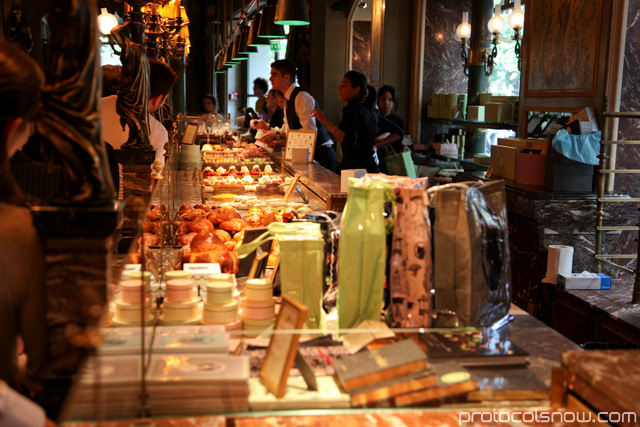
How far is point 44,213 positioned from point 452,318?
1249mm

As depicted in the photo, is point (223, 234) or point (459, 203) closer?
point (459, 203)

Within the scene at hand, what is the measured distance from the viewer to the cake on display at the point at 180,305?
6.72ft

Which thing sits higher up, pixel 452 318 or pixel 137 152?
pixel 137 152

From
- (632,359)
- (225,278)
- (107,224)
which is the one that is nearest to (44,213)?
(107,224)

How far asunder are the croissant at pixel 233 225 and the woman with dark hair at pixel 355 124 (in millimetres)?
3551

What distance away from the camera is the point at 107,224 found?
5.29ft

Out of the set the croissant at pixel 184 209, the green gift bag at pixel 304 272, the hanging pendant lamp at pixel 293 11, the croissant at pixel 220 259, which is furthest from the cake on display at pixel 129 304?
the hanging pendant lamp at pixel 293 11

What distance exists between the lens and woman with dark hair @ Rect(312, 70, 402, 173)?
718 cm

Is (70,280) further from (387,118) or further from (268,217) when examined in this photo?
(387,118)

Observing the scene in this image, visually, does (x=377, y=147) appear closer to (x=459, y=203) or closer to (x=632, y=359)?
(x=459, y=203)

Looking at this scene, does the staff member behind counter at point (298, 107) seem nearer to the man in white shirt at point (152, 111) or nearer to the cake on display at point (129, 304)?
the man in white shirt at point (152, 111)

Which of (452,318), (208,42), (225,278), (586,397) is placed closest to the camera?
(586,397)

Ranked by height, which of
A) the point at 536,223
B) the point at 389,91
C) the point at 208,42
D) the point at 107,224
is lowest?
the point at 536,223

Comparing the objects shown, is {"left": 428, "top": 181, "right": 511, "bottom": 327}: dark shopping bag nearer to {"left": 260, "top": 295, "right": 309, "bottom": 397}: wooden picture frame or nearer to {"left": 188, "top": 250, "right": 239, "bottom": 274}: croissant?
{"left": 260, "top": 295, "right": 309, "bottom": 397}: wooden picture frame
